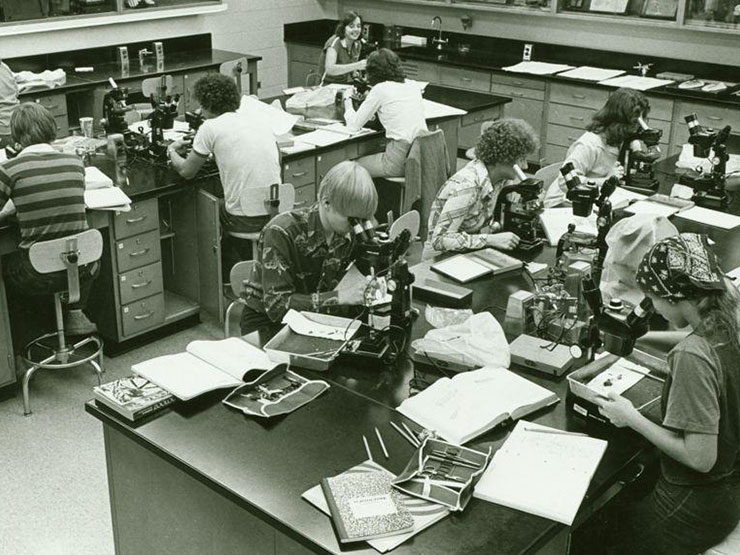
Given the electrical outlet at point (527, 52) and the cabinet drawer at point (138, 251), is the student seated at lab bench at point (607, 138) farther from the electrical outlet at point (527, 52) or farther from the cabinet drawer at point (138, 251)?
the electrical outlet at point (527, 52)

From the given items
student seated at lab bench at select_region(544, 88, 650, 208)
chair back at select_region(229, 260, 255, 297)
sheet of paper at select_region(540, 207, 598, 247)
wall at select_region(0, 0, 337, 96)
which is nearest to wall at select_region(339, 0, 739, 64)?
wall at select_region(0, 0, 337, 96)

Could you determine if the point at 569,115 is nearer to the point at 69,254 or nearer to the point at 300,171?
the point at 300,171

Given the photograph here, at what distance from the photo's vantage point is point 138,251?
454cm

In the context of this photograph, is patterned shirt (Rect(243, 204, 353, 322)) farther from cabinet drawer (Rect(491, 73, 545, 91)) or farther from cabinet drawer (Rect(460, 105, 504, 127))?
cabinet drawer (Rect(491, 73, 545, 91))

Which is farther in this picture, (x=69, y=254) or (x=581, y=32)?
(x=581, y=32)

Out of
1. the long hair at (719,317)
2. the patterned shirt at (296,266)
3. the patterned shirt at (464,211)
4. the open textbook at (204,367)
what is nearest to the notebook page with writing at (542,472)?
the long hair at (719,317)

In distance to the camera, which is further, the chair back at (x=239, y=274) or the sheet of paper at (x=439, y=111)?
the sheet of paper at (x=439, y=111)

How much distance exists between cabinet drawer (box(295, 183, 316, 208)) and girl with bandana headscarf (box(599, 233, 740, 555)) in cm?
335

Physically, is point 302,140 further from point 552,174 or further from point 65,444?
point 65,444

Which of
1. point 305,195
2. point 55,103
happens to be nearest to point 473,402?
point 305,195

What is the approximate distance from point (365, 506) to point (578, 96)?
19.4 feet

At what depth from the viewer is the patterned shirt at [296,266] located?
10.4 ft

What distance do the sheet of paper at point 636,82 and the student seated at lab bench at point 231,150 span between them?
353cm

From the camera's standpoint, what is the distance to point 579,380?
2.59 metres
